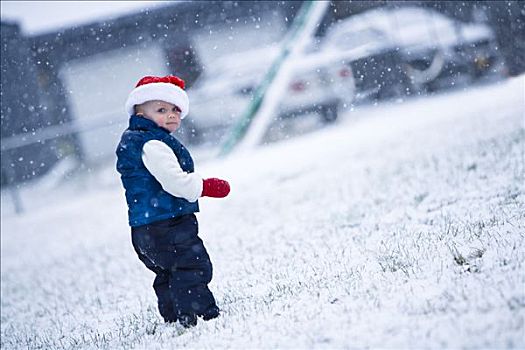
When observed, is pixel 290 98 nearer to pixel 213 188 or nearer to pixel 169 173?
pixel 213 188

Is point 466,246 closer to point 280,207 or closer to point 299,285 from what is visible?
point 299,285

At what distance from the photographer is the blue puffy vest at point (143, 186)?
9.40 ft

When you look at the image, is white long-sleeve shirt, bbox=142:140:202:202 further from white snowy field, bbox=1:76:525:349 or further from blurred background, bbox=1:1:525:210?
blurred background, bbox=1:1:525:210

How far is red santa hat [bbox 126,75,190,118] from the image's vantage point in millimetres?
3035

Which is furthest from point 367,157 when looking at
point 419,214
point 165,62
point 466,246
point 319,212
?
point 165,62

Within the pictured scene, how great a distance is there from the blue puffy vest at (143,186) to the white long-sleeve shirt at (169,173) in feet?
0.23

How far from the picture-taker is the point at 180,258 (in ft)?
9.42

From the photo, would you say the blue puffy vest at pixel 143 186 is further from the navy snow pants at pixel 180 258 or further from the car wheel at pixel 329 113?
the car wheel at pixel 329 113

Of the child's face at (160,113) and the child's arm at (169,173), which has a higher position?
the child's face at (160,113)

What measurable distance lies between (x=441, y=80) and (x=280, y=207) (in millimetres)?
7400

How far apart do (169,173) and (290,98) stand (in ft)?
33.0

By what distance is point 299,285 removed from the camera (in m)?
3.28

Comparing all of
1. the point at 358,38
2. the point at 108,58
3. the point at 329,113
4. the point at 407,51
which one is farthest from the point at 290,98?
the point at 108,58

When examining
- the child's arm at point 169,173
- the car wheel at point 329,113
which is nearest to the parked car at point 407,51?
the car wheel at point 329,113
